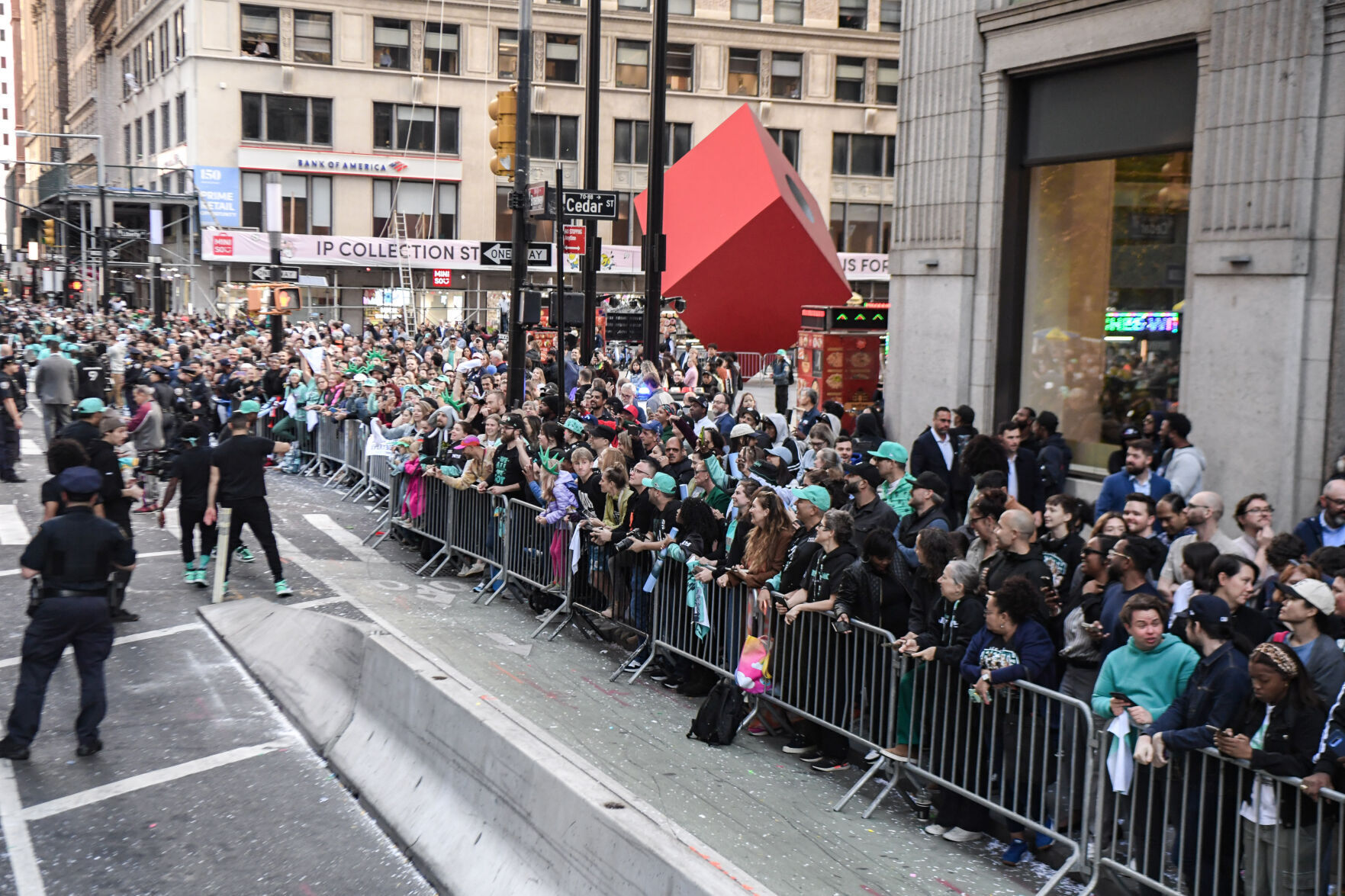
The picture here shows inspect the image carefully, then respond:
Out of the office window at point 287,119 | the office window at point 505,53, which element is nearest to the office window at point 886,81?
the office window at point 505,53

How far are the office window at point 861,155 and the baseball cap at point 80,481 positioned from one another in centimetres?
5186

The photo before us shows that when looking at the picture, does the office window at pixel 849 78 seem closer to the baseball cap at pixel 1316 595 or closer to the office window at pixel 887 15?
the office window at pixel 887 15

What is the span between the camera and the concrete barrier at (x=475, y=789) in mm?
4930

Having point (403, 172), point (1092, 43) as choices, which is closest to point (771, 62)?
point (403, 172)

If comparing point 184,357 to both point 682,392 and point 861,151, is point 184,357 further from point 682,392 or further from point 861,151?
point 861,151

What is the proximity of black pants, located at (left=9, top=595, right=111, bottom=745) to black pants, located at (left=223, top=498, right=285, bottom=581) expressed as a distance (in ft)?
13.3

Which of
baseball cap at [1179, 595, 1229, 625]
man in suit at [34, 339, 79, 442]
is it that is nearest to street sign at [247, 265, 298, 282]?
man in suit at [34, 339, 79, 442]

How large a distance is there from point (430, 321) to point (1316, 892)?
4952 centimetres

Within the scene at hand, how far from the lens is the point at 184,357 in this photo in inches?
958

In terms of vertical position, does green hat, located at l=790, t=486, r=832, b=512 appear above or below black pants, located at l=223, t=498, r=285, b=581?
above

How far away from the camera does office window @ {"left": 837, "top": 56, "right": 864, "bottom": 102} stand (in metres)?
57.1

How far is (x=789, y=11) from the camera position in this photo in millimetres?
56156

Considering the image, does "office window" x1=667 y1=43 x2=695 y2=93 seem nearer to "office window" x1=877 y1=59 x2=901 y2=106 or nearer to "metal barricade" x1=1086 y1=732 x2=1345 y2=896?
"office window" x1=877 y1=59 x2=901 y2=106

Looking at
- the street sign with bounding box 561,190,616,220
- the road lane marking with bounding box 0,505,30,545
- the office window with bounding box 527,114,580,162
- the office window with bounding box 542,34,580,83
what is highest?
the office window with bounding box 542,34,580,83
